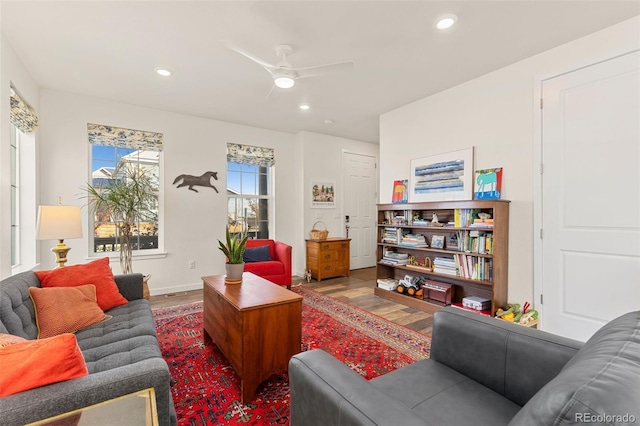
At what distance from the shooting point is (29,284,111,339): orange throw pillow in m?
1.75

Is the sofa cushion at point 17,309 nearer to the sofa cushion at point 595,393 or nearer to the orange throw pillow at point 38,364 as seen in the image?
the orange throw pillow at point 38,364

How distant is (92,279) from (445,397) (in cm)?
250

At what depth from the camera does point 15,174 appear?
307 centimetres

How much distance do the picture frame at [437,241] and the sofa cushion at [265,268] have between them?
2.15 m

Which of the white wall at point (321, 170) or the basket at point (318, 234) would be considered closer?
the basket at point (318, 234)

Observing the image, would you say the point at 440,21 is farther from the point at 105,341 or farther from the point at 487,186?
the point at 105,341

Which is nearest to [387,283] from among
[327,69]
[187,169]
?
[327,69]

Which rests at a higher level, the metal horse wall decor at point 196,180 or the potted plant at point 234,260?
the metal horse wall decor at point 196,180

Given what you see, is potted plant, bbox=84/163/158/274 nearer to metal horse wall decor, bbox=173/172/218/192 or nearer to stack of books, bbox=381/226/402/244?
metal horse wall decor, bbox=173/172/218/192

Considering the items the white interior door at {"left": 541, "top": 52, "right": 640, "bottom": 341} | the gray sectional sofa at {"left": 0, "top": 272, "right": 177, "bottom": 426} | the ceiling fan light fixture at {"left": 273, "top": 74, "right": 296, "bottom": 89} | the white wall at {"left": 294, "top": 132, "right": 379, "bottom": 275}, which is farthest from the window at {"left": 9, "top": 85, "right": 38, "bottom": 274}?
the white interior door at {"left": 541, "top": 52, "right": 640, "bottom": 341}

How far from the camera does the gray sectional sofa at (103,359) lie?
2.93ft

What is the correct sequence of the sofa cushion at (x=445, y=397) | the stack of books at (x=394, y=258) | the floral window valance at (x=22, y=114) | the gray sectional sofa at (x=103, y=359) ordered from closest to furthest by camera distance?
1. the gray sectional sofa at (x=103, y=359)
2. the sofa cushion at (x=445, y=397)
3. the floral window valance at (x=22, y=114)
4. the stack of books at (x=394, y=258)

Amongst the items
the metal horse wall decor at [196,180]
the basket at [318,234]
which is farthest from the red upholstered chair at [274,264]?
the metal horse wall decor at [196,180]

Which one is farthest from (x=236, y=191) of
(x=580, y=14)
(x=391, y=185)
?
(x=580, y=14)
